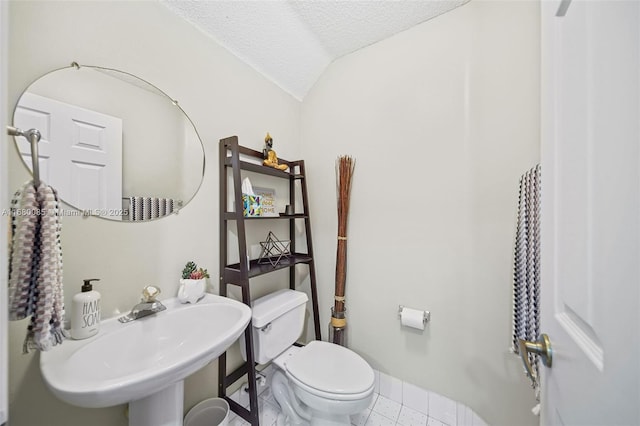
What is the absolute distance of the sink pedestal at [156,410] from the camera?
81 centimetres

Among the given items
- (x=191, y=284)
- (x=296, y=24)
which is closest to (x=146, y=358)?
(x=191, y=284)

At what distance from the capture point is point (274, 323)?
1.32 m

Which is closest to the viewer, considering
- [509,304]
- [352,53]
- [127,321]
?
[127,321]

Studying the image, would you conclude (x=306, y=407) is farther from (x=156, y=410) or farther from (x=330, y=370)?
(x=156, y=410)

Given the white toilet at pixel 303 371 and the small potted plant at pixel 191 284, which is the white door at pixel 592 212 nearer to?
the white toilet at pixel 303 371

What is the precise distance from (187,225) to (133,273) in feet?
1.00

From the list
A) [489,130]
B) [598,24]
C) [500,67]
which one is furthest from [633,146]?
[500,67]

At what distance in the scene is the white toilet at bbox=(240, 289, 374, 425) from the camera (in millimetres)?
1061

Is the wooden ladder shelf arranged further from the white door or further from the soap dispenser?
the white door

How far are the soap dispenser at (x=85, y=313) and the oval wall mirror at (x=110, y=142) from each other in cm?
31

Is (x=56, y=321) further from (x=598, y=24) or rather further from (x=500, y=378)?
(x=500, y=378)

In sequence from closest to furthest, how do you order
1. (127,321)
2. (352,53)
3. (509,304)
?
(127,321) < (509,304) < (352,53)

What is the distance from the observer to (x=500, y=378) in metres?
1.14

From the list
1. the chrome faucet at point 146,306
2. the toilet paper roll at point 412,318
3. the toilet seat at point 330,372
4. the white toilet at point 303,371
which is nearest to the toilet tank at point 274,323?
the white toilet at point 303,371
